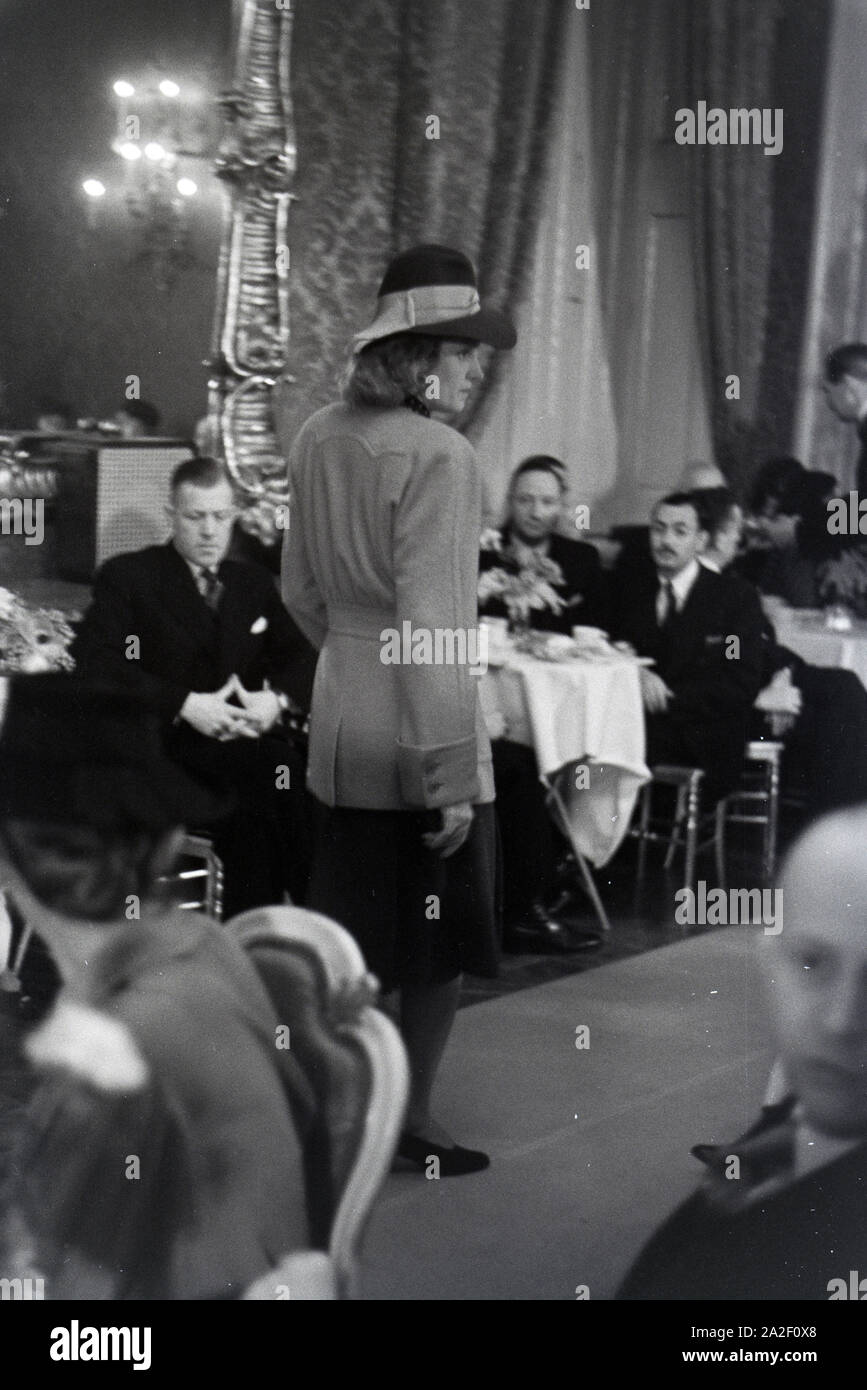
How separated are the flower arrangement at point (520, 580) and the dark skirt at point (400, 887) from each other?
14.6 inches

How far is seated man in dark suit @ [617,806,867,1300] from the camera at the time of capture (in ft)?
11.2

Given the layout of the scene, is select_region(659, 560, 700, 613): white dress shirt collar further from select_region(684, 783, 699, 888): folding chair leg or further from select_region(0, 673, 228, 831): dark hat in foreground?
select_region(0, 673, 228, 831): dark hat in foreground

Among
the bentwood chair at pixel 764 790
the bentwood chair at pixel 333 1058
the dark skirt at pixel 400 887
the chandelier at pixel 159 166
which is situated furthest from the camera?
the bentwood chair at pixel 764 790

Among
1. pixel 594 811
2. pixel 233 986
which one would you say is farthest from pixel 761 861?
pixel 233 986

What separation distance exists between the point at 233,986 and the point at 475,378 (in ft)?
3.67

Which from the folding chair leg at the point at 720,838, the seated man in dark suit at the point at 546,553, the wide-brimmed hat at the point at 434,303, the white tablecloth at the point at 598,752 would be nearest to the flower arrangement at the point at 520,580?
the seated man in dark suit at the point at 546,553

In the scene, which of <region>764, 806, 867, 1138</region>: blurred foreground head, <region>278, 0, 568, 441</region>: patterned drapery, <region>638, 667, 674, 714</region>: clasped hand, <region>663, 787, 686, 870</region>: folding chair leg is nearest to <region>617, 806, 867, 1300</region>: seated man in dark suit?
<region>764, 806, 867, 1138</region>: blurred foreground head

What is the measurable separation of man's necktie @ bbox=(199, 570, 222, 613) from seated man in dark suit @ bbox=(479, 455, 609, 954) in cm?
A: 48

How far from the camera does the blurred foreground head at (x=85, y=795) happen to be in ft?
10.0

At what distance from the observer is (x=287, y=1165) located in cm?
307

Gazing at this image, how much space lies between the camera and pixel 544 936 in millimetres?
3371

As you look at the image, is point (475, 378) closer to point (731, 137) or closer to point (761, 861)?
point (731, 137)

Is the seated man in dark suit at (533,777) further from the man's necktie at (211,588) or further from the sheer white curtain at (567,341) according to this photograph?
the man's necktie at (211,588)

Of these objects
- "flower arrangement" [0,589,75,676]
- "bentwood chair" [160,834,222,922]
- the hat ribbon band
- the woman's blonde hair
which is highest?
the hat ribbon band
